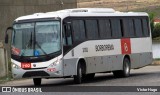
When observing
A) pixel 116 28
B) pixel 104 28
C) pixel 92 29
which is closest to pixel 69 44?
pixel 92 29

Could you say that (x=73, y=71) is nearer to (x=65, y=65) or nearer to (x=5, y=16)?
(x=65, y=65)

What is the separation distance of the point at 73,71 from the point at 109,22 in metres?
4.56

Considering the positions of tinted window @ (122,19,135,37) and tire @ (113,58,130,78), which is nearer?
tire @ (113,58,130,78)

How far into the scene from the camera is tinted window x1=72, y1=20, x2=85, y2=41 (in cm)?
2711

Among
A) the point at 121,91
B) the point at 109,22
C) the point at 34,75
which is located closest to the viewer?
the point at 121,91

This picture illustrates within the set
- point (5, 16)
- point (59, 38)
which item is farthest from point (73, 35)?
point (5, 16)

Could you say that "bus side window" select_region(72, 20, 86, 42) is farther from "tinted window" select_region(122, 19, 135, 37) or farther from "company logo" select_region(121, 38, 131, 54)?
"tinted window" select_region(122, 19, 135, 37)

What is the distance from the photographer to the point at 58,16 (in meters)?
26.4

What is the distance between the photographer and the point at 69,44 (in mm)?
26469

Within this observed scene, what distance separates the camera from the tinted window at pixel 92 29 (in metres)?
28.3

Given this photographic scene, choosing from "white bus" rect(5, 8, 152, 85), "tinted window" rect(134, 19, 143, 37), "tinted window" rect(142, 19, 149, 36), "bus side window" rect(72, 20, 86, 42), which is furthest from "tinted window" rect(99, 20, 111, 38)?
"tinted window" rect(142, 19, 149, 36)

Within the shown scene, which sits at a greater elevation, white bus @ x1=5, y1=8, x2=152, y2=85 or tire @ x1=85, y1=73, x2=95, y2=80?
white bus @ x1=5, y1=8, x2=152, y2=85

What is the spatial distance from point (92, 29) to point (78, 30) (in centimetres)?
140

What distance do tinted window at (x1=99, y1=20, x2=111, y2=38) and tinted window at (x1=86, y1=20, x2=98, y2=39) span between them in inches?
15.4
